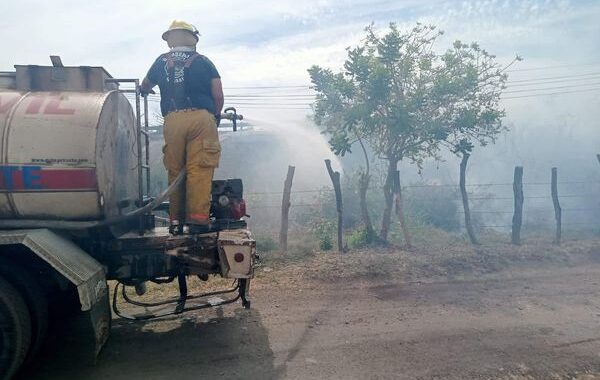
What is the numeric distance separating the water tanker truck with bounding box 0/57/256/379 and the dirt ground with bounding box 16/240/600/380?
0.49 meters

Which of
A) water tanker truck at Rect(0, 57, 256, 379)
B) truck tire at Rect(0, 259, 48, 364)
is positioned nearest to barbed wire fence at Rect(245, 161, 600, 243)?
water tanker truck at Rect(0, 57, 256, 379)

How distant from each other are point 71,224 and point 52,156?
665 millimetres

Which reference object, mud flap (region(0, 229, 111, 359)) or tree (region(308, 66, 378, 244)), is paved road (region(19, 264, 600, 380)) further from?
tree (region(308, 66, 378, 244))

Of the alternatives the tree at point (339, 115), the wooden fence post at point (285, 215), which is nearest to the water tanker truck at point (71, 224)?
the wooden fence post at point (285, 215)

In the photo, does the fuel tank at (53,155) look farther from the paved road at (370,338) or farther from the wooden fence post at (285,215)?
the wooden fence post at (285,215)

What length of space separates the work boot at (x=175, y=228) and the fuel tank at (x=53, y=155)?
771 millimetres

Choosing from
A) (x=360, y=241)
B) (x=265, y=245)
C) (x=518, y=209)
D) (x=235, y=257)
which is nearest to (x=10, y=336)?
(x=235, y=257)

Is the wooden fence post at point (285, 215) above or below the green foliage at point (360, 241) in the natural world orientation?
above

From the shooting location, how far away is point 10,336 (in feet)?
12.7

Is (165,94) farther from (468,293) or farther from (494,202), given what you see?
(494,202)

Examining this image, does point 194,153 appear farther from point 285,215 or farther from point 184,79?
point 285,215

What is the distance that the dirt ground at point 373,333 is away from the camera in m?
4.57

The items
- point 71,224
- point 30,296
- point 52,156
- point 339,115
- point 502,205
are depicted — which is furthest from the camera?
point 502,205

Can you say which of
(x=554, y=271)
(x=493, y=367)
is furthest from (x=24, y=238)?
(x=554, y=271)
